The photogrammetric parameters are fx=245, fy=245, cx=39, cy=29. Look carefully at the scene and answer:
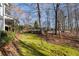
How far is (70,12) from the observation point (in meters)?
2.81

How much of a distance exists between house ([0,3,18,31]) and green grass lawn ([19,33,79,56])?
177mm

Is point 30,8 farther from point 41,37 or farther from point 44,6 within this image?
point 41,37

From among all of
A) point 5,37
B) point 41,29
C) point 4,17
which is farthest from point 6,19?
point 41,29

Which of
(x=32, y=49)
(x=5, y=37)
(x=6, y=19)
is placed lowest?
(x=32, y=49)

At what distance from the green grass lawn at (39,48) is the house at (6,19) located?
18cm

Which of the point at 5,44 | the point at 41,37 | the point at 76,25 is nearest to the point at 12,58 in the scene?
the point at 5,44

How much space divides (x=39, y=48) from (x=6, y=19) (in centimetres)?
50

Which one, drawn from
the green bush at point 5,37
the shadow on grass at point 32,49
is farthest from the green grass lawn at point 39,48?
the green bush at point 5,37

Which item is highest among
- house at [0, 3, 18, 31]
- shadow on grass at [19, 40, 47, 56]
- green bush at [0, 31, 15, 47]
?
house at [0, 3, 18, 31]

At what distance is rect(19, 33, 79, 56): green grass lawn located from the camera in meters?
2.76

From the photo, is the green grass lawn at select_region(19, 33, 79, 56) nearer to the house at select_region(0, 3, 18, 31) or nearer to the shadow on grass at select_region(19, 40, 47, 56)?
the shadow on grass at select_region(19, 40, 47, 56)

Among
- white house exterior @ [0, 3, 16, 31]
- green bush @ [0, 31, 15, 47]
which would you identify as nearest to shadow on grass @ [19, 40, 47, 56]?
green bush @ [0, 31, 15, 47]

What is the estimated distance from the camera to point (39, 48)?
2787mm

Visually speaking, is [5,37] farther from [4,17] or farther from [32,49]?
[32,49]
